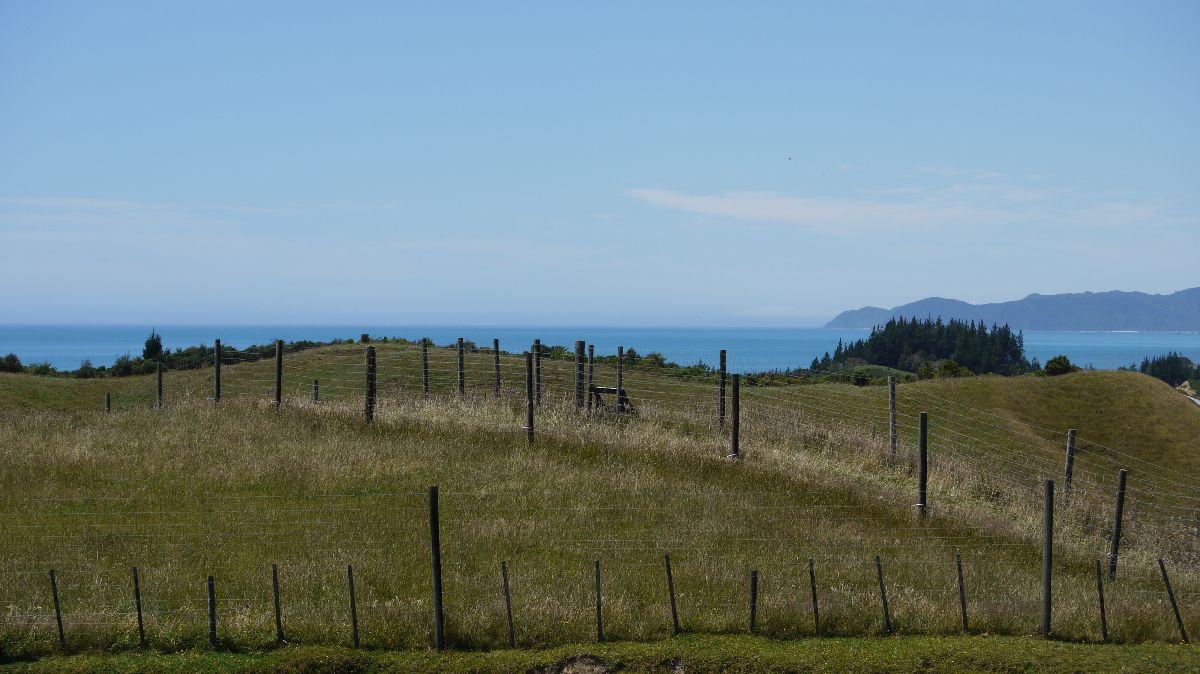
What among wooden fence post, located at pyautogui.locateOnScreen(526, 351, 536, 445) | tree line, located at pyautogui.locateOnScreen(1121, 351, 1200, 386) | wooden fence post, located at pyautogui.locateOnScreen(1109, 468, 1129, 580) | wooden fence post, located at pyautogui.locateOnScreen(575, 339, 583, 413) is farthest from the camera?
tree line, located at pyautogui.locateOnScreen(1121, 351, 1200, 386)

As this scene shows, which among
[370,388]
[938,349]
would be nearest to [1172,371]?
[938,349]

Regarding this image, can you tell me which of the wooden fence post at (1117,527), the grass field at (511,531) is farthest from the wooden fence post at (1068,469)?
the wooden fence post at (1117,527)

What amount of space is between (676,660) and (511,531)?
508 centimetres

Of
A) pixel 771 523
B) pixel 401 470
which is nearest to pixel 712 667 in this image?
pixel 771 523

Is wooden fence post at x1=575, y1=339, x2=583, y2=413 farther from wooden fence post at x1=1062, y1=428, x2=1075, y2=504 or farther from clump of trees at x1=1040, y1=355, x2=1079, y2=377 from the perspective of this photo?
Answer: clump of trees at x1=1040, y1=355, x2=1079, y2=377

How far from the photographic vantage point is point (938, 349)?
127438 mm

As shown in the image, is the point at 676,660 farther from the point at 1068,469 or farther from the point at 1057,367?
the point at 1057,367

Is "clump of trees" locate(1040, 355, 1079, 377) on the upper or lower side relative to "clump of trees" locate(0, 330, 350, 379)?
lower

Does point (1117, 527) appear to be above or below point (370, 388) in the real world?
below

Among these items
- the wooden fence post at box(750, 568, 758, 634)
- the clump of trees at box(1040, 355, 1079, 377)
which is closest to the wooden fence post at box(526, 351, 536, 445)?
the wooden fence post at box(750, 568, 758, 634)

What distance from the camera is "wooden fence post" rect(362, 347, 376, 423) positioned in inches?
889

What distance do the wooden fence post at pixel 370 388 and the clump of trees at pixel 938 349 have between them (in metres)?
101

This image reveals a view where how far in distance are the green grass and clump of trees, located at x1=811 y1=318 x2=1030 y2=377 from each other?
361ft

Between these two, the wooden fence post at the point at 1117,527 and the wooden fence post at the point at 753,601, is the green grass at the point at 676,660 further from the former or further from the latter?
the wooden fence post at the point at 1117,527
